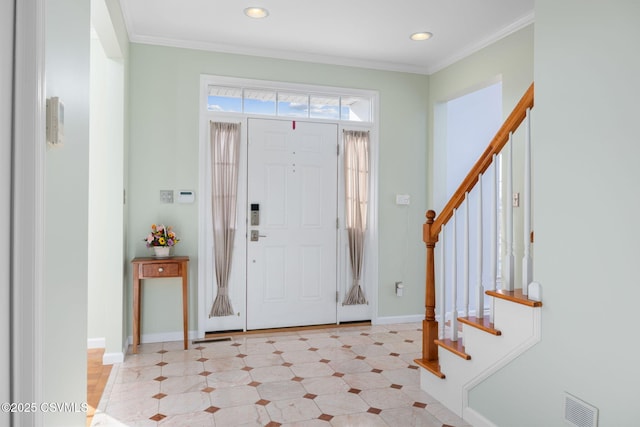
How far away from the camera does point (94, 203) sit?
420 cm

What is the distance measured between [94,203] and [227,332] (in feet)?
6.01

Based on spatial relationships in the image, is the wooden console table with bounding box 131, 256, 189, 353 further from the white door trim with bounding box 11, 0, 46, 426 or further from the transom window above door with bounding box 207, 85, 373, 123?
the white door trim with bounding box 11, 0, 46, 426

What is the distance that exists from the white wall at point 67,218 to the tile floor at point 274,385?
3.24 feet

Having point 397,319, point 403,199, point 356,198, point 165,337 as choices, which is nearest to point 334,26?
point 356,198

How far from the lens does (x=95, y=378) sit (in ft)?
11.2

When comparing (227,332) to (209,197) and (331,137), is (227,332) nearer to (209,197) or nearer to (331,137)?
(209,197)

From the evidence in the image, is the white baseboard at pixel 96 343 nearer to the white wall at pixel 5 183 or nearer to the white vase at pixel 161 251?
the white vase at pixel 161 251

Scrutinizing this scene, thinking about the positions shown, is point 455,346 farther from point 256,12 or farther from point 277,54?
point 277,54

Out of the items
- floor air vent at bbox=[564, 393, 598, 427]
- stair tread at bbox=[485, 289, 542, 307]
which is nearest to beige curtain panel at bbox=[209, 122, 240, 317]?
stair tread at bbox=[485, 289, 542, 307]

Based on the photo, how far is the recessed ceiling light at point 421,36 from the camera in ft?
13.8

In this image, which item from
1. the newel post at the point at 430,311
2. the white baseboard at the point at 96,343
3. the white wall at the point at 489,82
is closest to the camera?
the newel post at the point at 430,311

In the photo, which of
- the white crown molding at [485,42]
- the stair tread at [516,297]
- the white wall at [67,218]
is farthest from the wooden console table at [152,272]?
the white crown molding at [485,42]

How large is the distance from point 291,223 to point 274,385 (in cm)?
192

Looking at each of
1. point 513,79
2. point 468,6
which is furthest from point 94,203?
point 513,79
